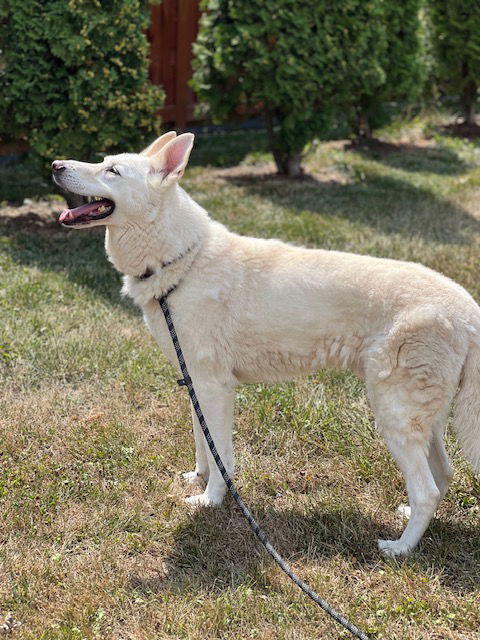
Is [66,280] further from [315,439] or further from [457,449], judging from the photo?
[457,449]

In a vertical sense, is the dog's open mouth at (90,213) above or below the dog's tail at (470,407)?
above

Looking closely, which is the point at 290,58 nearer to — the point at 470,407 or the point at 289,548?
the point at 470,407

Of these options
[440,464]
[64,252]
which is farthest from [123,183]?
[64,252]

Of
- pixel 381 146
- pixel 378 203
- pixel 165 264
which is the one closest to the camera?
pixel 165 264

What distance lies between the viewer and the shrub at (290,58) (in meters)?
8.33

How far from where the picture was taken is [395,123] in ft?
40.9

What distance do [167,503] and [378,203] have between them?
5533 millimetres

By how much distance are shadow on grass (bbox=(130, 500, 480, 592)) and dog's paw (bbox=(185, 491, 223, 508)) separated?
47 millimetres

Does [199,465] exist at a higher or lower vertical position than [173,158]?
lower

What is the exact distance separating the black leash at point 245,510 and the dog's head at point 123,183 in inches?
17.0

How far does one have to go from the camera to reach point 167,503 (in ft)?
12.2

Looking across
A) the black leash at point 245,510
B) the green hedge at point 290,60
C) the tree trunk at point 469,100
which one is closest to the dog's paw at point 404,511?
the black leash at point 245,510

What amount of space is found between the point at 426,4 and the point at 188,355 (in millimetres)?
10020

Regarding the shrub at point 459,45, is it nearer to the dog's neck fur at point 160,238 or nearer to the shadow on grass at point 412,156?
the shadow on grass at point 412,156
